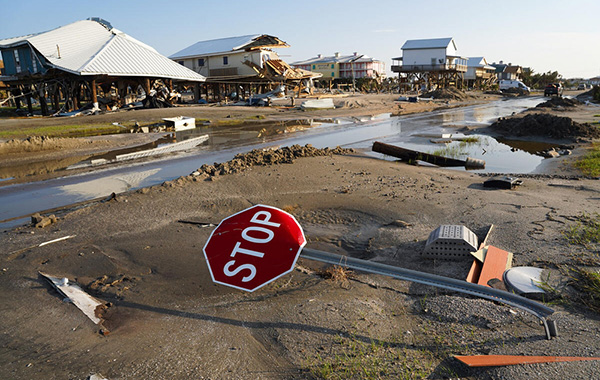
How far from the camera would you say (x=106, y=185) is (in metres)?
A: 10.6

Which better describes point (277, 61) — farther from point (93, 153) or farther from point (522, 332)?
point (522, 332)

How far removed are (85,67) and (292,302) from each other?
102ft

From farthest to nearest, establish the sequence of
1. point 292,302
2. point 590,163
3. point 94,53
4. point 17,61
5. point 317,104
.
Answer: point 317,104, point 17,61, point 94,53, point 590,163, point 292,302

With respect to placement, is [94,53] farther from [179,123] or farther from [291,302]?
[291,302]

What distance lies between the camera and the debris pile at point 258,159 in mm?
10344

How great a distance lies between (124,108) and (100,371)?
3364cm

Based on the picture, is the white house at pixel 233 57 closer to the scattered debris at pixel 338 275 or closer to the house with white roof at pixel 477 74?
the scattered debris at pixel 338 275

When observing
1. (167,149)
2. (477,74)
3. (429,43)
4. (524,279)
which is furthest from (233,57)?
(477,74)

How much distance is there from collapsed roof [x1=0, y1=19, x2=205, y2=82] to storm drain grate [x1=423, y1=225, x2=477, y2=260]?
3004 centimetres

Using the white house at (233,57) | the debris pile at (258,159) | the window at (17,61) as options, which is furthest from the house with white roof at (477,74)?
the debris pile at (258,159)

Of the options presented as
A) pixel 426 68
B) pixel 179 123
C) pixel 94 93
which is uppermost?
pixel 426 68

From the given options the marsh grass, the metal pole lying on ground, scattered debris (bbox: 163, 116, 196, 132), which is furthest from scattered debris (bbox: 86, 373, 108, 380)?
scattered debris (bbox: 163, 116, 196, 132)

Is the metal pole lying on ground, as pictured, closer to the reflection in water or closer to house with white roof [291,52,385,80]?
the reflection in water

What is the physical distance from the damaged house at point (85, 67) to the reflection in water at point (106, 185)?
21.5 meters
